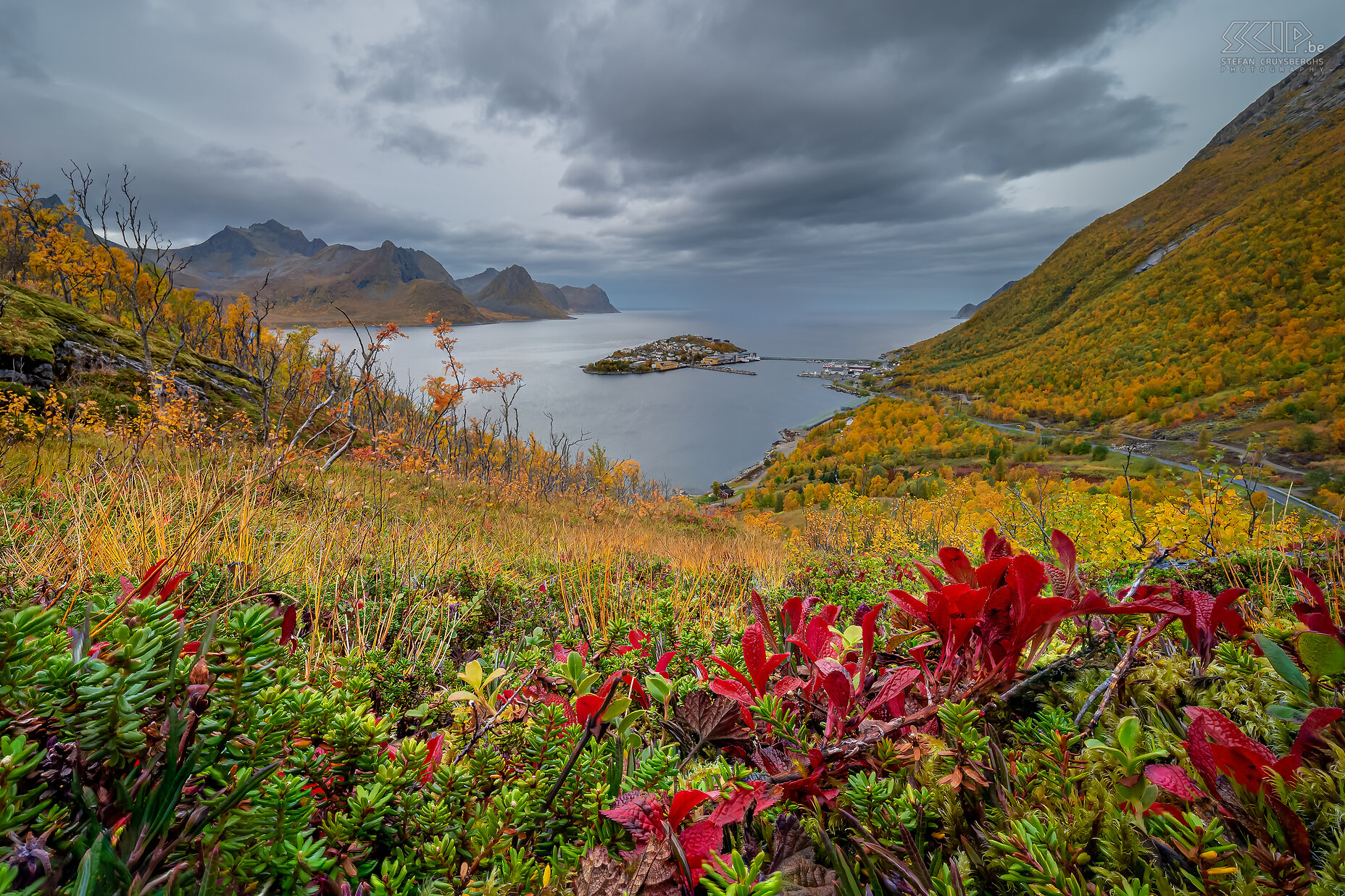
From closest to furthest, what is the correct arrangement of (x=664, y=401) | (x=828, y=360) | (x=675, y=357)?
(x=664, y=401) < (x=675, y=357) < (x=828, y=360)

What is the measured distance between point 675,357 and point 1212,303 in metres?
82.9

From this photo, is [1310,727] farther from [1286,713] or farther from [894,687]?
[894,687]

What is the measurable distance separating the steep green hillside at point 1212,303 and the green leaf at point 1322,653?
3257 centimetres

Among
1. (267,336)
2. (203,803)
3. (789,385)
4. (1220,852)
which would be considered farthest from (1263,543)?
(789,385)

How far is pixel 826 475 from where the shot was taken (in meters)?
36.4

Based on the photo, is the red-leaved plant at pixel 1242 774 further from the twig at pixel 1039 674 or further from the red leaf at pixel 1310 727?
the twig at pixel 1039 674

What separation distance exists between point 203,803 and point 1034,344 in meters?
74.8

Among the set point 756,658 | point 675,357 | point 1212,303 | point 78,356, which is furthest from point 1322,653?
point 675,357

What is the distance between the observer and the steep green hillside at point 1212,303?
30.0 meters

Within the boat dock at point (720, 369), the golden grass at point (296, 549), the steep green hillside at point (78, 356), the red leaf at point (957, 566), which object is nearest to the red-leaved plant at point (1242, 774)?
the red leaf at point (957, 566)

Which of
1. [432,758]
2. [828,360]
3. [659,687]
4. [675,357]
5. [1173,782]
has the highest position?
[828,360]

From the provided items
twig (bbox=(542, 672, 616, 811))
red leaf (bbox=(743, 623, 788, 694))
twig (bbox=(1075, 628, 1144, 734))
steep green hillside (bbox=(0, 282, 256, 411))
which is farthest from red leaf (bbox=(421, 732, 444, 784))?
steep green hillside (bbox=(0, 282, 256, 411))

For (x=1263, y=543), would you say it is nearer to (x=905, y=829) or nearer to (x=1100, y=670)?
(x=1100, y=670)

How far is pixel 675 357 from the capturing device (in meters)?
111
